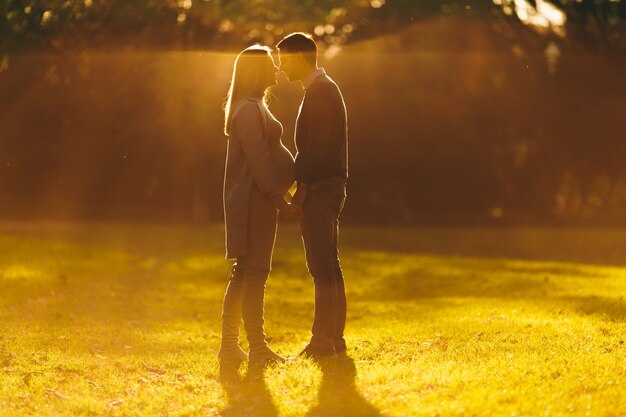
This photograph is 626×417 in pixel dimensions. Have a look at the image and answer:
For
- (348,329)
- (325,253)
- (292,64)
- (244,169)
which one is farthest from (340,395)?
(348,329)

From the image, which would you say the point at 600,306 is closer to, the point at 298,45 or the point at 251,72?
the point at 298,45

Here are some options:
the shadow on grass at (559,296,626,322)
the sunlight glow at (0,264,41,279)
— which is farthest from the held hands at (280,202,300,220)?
the sunlight glow at (0,264,41,279)

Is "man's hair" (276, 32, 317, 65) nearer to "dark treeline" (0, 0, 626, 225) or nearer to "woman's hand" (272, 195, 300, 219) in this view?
"woman's hand" (272, 195, 300, 219)

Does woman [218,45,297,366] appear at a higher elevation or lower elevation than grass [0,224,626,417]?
higher

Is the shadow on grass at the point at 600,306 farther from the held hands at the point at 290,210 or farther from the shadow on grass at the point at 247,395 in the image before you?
the shadow on grass at the point at 247,395

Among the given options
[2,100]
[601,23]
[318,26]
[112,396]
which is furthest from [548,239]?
[112,396]

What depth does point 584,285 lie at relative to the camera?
15.5 metres

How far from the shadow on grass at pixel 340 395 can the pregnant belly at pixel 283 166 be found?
1543 mm

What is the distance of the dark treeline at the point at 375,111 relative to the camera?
26875mm

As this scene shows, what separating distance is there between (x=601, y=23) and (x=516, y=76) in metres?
3.08

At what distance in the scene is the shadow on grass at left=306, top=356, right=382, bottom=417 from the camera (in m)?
7.49

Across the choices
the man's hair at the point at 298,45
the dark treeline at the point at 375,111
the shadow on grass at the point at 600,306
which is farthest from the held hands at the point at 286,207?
the dark treeline at the point at 375,111

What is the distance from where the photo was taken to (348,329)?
41.0 ft

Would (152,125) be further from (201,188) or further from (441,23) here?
(441,23)
